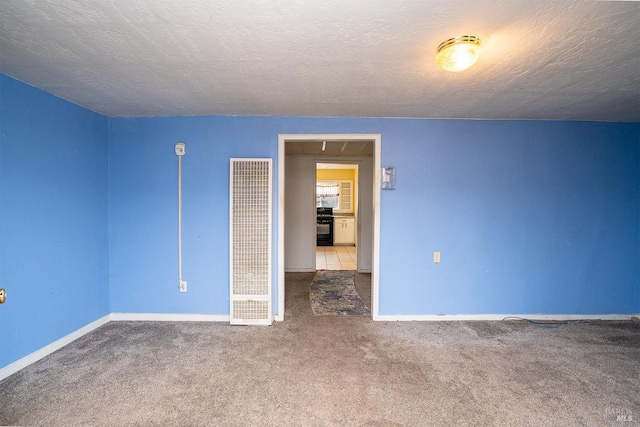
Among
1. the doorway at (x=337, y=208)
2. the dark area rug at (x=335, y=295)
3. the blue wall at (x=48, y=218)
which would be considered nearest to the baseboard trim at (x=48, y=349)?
the blue wall at (x=48, y=218)

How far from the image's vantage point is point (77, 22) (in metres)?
1.40

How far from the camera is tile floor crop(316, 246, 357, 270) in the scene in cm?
575

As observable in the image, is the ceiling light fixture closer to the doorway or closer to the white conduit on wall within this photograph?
the white conduit on wall

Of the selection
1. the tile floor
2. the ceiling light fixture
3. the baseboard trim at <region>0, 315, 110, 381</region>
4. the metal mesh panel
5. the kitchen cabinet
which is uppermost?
the ceiling light fixture

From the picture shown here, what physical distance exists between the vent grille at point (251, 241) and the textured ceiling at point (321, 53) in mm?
693

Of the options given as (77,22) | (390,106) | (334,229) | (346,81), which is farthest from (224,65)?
(334,229)

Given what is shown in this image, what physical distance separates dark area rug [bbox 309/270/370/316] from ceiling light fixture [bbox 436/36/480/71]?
103 inches

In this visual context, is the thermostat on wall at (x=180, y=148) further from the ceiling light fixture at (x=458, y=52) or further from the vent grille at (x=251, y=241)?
the ceiling light fixture at (x=458, y=52)

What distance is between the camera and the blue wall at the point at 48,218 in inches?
78.5

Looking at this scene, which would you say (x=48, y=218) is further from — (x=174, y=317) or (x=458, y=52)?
(x=458, y=52)

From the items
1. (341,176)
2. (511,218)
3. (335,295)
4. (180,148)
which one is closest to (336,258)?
(335,295)

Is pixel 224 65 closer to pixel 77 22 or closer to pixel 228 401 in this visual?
pixel 77 22

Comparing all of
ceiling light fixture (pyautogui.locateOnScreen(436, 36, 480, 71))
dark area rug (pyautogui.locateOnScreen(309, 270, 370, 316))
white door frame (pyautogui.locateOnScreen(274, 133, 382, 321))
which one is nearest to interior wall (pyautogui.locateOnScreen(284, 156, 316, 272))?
dark area rug (pyautogui.locateOnScreen(309, 270, 370, 316))

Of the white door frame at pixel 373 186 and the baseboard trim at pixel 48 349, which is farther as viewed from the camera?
the white door frame at pixel 373 186
